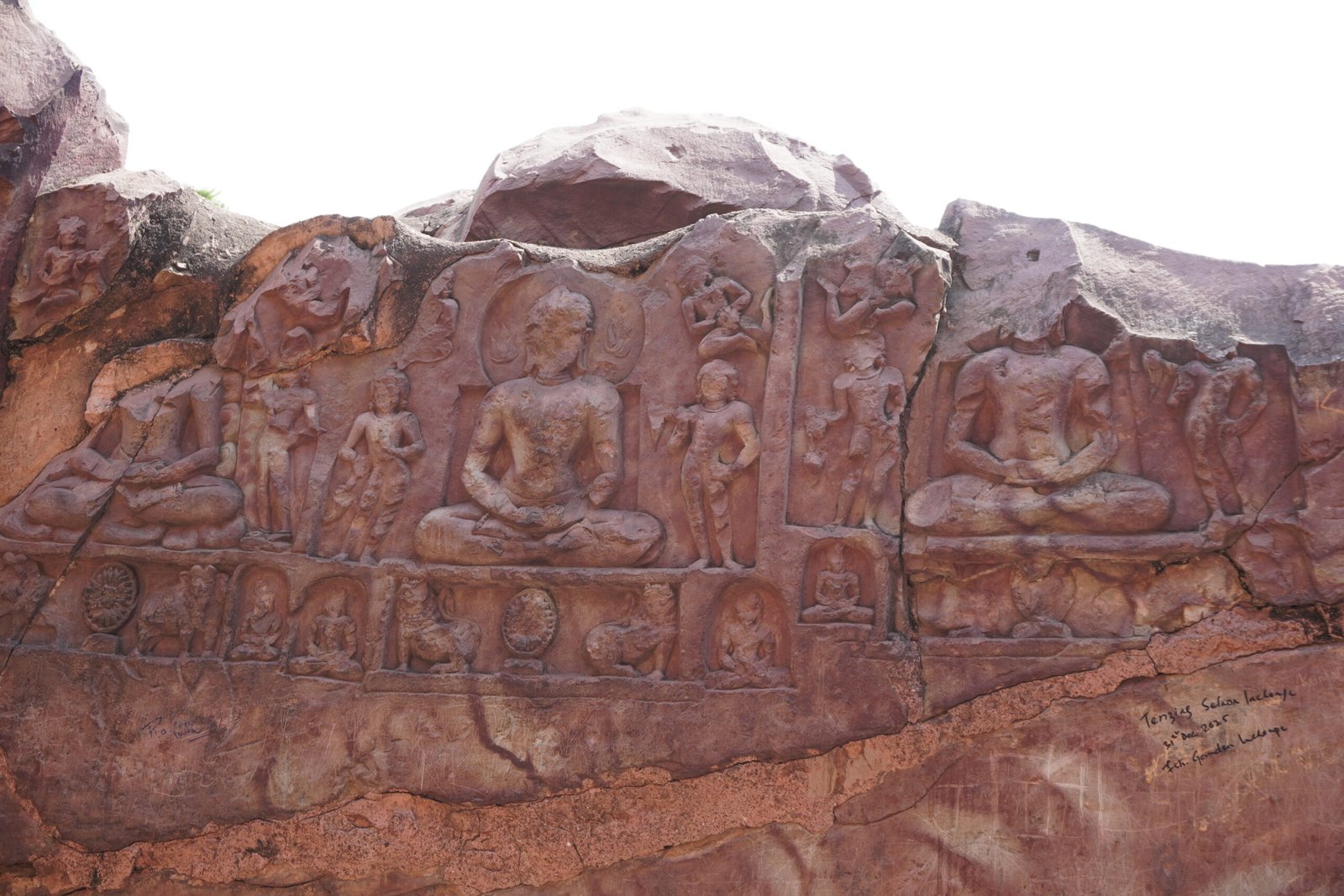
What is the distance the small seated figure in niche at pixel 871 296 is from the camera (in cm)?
514

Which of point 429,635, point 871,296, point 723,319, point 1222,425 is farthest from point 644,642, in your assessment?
point 1222,425

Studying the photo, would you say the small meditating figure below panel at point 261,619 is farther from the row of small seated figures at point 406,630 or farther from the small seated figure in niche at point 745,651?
the small seated figure in niche at point 745,651

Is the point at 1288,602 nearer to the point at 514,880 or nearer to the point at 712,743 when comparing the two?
the point at 712,743

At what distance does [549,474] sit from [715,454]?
31.9 inches

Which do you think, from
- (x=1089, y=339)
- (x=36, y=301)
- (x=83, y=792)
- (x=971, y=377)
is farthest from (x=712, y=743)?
(x=36, y=301)

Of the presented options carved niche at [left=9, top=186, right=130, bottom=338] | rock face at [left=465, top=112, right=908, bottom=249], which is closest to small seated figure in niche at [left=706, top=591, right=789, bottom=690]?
rock face at [left=465, top=112, right=908, bottom=249]

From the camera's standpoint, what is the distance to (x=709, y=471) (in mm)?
5152

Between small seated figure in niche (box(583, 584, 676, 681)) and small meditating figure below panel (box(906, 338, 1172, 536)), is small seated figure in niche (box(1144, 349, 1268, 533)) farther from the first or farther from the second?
small seated figure in niche (box(583, 584, 676, 681))

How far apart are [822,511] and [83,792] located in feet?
12.3

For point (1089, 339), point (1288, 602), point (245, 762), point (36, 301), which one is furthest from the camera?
point (36, 301)

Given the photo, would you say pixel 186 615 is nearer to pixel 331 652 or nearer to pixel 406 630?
pixel 331 652

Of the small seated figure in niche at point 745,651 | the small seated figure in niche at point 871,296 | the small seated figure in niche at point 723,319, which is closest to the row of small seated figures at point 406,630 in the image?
the small seated figure in niche at point 745,651

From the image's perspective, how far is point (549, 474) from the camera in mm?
5391

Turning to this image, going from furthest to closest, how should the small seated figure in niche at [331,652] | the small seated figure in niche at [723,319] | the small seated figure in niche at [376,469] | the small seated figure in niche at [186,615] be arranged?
the small seated figure in niche at [186,615], the small seated figure in niche at [376,469], the small seated figure in niche at [331,652], the small seated figure in niche at [723,319]
